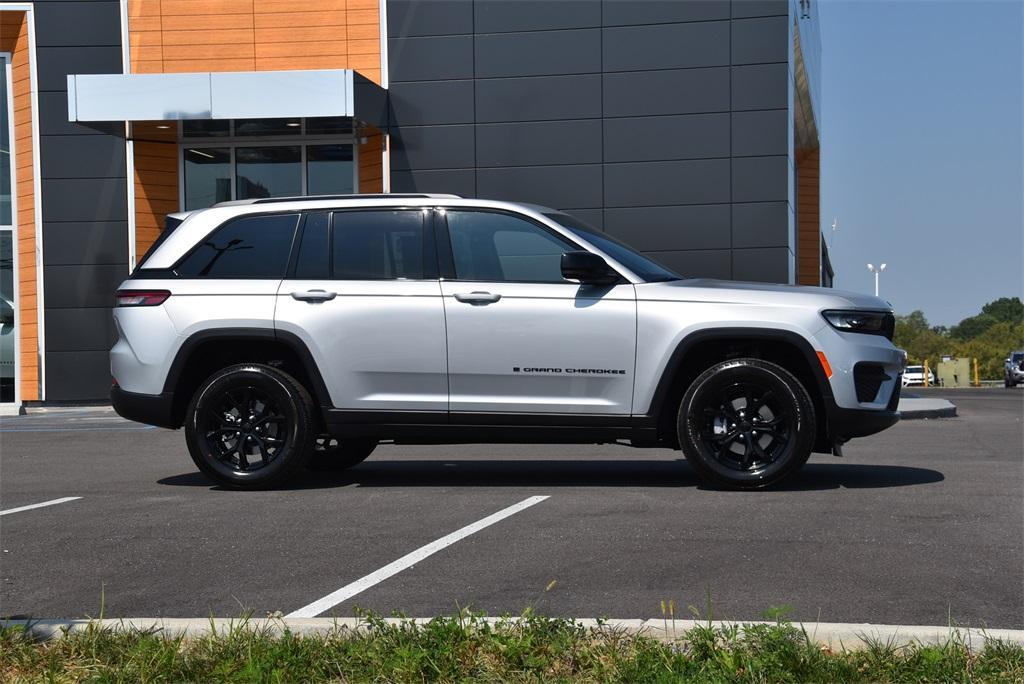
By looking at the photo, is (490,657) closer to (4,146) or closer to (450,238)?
(450,238)

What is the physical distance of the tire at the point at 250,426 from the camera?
7836 millimetres

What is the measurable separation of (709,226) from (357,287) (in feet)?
42.8

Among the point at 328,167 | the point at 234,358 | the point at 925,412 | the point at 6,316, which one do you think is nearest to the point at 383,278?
the point at 234,358

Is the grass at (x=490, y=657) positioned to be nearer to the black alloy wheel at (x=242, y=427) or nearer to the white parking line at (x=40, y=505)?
the white parking line at (x=40, y=505)

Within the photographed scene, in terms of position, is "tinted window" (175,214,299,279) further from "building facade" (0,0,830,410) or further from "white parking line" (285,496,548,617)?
"building facade" (0,0,830,410)

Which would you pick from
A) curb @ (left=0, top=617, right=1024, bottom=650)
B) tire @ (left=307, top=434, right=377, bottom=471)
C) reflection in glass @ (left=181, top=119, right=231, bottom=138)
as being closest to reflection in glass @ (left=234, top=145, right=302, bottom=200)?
reflection in glass @ (left=181, top=119, right=231, bottom=138)

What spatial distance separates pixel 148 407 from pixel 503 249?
2.54 m

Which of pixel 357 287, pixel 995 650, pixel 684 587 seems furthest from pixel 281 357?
pixel 995 650

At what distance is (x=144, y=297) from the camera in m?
8.09

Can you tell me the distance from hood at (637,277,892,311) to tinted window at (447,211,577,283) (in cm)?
63

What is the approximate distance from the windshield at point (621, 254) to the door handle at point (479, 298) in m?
0.72

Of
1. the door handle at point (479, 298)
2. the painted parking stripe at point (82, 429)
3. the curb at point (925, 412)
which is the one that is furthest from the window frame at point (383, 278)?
the curb at point (925, 412)

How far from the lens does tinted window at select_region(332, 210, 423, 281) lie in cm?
796

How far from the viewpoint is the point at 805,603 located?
4445mm
